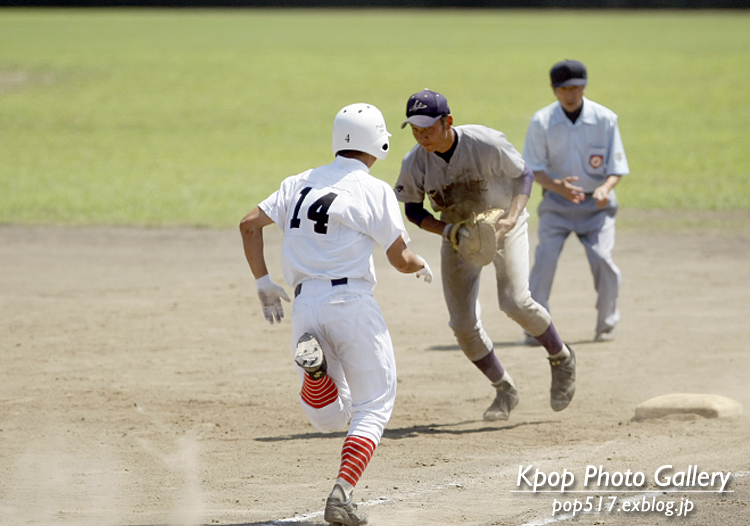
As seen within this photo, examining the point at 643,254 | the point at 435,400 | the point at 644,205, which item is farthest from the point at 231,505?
the point at 644,205

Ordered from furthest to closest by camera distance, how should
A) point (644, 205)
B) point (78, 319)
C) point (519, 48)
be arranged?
1. point (519, 48)
2. point (644, 205)
3. point (78, 319)

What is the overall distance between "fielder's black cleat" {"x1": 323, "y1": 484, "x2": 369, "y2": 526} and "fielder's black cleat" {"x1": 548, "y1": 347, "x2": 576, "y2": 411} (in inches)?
95.1

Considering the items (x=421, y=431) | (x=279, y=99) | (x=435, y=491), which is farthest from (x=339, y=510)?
(x=279, y=99)

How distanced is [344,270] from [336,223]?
0.23 meters

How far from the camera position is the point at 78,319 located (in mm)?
9312

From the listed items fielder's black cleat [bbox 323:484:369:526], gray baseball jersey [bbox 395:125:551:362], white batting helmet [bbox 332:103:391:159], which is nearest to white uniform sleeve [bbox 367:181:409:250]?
white batting helmet [bbox 332:103:391:159]

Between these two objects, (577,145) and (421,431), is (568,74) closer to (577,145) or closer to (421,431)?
(577,145)

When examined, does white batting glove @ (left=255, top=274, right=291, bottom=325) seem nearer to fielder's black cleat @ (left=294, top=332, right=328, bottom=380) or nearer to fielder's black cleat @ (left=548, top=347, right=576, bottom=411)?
fielder's black cleat @ (left=294, top=332, right=328, bottom=380)

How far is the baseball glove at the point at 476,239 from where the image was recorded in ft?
20.2

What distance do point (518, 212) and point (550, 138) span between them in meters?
2.41

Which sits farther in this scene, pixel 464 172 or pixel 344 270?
pixel 464 172

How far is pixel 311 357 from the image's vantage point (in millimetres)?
4680

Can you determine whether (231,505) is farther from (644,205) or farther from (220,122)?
(220,122)

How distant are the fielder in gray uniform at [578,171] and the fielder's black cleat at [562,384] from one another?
6.45 ft
